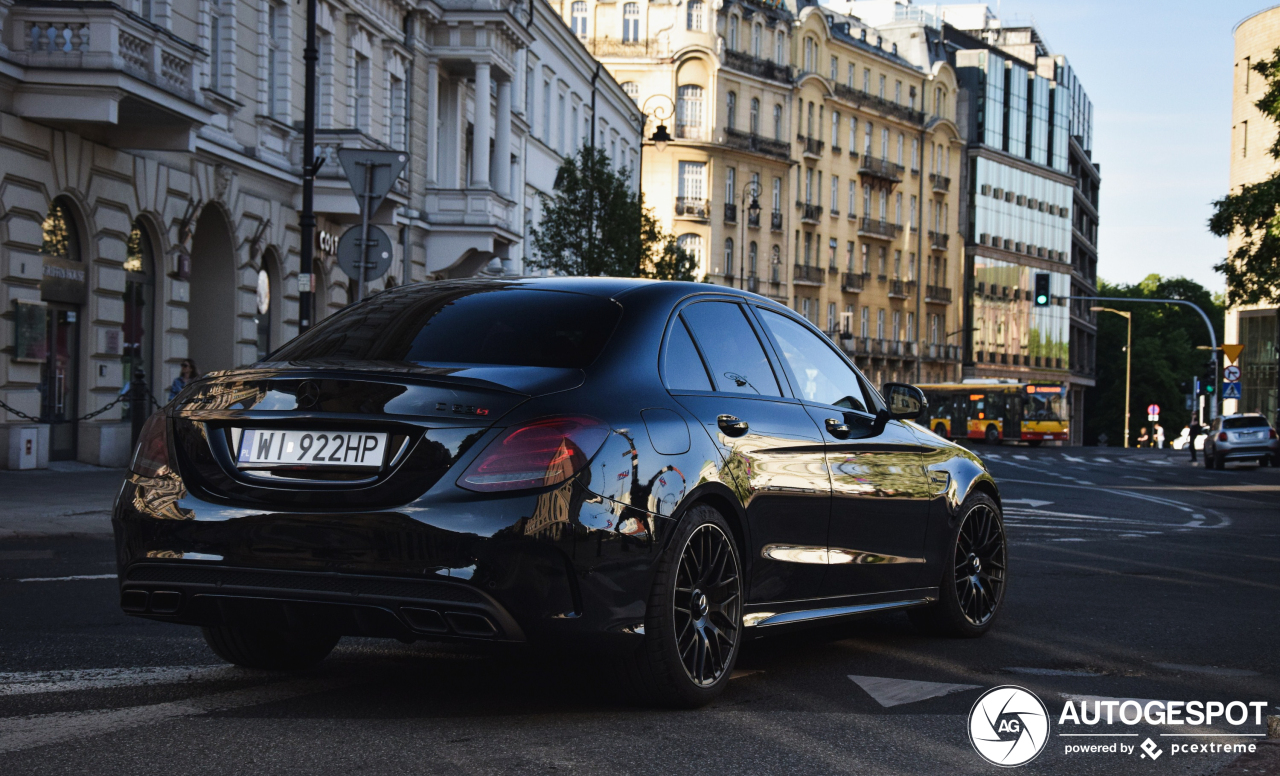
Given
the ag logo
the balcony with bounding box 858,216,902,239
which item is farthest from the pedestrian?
the balcony with bounding box 858,216,902,239

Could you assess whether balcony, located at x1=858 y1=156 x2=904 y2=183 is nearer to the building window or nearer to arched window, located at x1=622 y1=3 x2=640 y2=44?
the building window

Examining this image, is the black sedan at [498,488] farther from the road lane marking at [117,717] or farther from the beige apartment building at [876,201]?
the beige apartment building at [876,201]

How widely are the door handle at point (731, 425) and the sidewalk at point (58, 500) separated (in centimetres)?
659

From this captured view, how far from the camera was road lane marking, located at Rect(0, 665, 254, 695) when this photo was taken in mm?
5602

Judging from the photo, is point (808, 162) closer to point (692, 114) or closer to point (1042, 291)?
point (692, 114)

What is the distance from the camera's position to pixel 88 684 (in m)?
5.68

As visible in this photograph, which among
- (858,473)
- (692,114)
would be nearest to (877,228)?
(692,114)

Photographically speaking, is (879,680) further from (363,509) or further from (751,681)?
(363,509)

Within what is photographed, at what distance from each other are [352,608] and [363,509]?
30cm

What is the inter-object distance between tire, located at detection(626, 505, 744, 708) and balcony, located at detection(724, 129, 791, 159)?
83.9m

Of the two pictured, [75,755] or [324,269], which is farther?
[324,269]

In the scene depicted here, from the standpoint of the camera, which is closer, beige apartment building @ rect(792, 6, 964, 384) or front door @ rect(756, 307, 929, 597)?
front door @ rect(756, 307, 929, 597)

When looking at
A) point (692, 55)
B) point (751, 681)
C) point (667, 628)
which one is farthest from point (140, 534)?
point (692, 55)

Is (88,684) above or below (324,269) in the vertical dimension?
below
